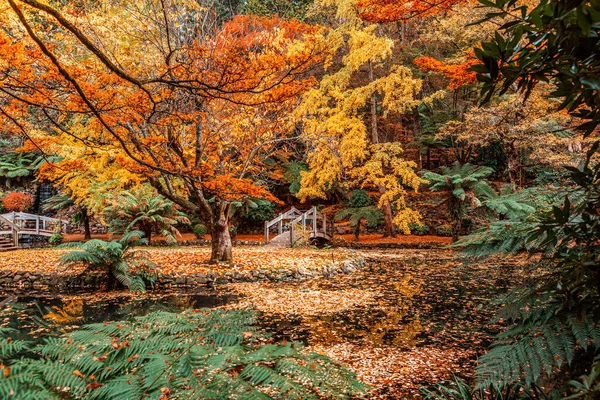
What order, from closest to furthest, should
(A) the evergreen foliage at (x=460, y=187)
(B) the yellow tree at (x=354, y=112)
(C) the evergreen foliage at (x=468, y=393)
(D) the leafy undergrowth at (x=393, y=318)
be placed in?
1. (C) the evergreen foliage at (x=468, y=393)
2. (D) the leafy undergrowth at (x=393, y=318)
3. (A) the evergreen foliage at (x=460, y=187)
4. (B) the yellow tree at (x=354, y=112)

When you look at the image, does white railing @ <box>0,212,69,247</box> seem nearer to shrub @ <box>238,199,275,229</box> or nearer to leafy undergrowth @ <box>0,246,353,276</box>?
leafy undergrowth @ <box>0,246,353,276</box>

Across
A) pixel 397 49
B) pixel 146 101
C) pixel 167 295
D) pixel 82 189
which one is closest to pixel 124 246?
pixel 167 295

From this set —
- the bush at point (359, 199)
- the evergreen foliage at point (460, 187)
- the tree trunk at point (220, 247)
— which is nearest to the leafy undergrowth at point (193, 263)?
the tree trunk at point (220, 247)

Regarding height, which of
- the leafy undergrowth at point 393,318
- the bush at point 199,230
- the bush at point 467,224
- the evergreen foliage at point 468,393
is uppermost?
the bush at point 199,230

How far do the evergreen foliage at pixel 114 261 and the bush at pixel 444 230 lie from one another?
12073mm

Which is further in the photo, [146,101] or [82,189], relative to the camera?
[82,189]

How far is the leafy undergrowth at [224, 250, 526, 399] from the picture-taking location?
340 centimetres

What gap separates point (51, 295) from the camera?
688cm

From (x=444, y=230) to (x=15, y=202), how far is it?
20.1 metres

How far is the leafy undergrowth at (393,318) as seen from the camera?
3.40 metres

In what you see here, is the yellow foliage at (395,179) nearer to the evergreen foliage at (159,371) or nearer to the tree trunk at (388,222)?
the tree trunk at (388,222)

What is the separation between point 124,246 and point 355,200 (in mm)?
10823

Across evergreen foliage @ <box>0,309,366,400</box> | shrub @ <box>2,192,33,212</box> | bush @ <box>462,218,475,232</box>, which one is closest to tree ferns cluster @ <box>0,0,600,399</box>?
evergreen foliage @ <box>0,309,366,400</box>

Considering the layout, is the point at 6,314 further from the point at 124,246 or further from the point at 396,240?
the point at 396,240
